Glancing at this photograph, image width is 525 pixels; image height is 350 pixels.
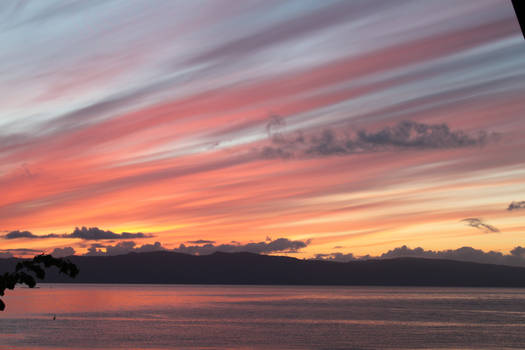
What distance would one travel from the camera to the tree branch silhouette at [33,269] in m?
6.37

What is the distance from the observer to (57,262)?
6535mm

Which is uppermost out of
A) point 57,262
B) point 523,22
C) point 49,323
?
point 523,22

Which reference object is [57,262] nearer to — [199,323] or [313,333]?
[313,333]

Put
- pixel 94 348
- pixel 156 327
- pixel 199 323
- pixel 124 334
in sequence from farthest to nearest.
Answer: pixel 199 323
pixel 156 327
pixel 124 334
pixel 94 348

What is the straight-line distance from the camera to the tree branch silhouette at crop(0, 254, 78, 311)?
20.9 ft

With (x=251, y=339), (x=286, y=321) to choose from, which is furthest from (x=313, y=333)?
(x=286, y=321)

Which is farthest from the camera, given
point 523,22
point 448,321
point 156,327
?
point 448,321

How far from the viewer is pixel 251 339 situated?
321 feet

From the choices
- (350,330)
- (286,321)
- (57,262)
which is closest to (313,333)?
(350,330)

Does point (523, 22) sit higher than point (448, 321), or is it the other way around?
point (523, 22)

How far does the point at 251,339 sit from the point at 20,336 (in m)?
39.5

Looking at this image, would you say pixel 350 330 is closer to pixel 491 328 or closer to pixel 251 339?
pixel 251 339

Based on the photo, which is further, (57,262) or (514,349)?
(514,349)

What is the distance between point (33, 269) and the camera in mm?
6652
